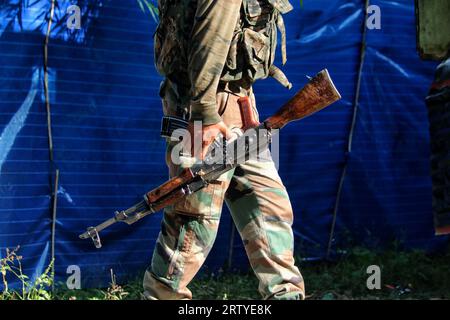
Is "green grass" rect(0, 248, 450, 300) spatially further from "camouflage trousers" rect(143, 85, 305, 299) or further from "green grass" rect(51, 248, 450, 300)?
"camouflage trousers" rect(143, 85, 305, 299)

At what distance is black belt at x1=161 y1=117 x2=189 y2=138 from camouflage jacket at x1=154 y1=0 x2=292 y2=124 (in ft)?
0.24

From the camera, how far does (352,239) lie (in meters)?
5.57

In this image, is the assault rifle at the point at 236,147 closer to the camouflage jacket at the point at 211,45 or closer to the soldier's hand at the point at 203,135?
the soldier's hand at the point at 203,135

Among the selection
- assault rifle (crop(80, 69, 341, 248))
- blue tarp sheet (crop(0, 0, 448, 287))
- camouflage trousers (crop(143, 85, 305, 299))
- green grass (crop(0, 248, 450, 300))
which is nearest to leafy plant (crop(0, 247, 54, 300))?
blue tarp sheet (crop(0, 0, 448, 287))

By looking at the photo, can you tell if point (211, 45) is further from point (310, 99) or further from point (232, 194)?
point (232, 194)

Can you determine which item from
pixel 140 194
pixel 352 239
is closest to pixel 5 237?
pixel 140 194

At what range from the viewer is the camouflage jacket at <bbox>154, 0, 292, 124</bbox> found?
10.3 feet

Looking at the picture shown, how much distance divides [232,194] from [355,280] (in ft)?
7.15

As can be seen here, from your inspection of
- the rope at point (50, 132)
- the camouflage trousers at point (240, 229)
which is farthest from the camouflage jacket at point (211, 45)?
the rope at point (50, 132)

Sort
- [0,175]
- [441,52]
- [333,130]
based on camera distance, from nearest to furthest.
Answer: [441,52], [0,175], [333,130]

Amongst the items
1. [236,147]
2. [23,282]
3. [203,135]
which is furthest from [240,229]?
[23,282]

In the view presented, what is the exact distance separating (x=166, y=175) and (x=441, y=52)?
2584 mm

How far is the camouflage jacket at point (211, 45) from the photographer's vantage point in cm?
314

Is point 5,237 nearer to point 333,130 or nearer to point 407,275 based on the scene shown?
point 333,130
